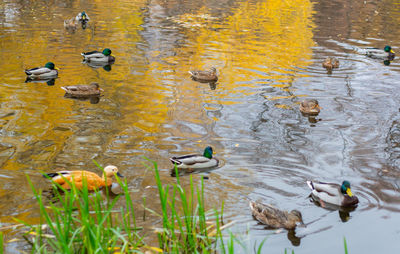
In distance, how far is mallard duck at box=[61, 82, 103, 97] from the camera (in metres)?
12.4

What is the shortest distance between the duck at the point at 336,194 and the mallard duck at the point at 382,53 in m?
11.0

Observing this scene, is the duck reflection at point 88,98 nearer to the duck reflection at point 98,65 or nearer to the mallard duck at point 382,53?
the duck reflection at point 98,65

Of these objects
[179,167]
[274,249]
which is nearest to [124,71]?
[179,167]

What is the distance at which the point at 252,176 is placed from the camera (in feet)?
27.5

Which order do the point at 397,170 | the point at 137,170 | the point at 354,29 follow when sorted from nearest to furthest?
the point at 137,170 → the point at 397,170 → the point at 354,29

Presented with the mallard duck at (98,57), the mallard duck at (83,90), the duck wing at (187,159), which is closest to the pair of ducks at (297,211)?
the duck wing at (187,159)

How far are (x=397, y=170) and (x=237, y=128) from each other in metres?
3.23

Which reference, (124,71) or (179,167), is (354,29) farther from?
(179,167)

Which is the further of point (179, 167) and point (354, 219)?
point (179, 167)

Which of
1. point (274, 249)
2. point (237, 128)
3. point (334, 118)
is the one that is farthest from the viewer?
point (334, 118)

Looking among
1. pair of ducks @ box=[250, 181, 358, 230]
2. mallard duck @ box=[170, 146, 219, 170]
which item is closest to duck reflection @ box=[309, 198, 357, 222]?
pair of ducks @ box=[250, 181, 358, 230]

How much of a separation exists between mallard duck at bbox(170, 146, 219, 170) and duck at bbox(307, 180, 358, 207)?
1853 mm

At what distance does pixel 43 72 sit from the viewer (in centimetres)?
1372

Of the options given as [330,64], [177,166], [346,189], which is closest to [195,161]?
[177,166]
